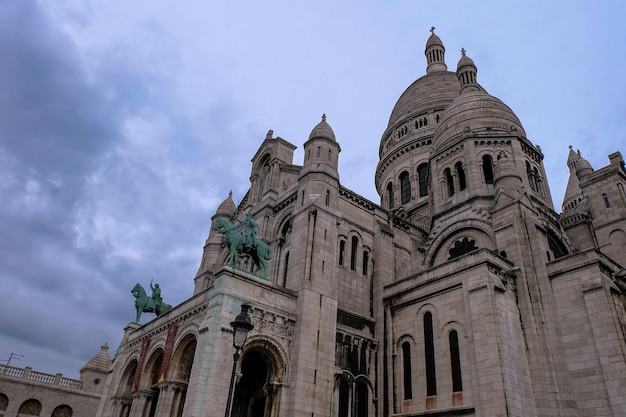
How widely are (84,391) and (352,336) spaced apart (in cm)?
3331

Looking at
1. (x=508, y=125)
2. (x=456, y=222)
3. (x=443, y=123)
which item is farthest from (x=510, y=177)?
(x=443, y=123)

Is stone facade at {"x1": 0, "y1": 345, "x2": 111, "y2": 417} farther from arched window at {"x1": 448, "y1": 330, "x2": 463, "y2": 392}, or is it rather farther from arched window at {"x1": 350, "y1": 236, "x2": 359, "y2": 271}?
arched window at {"x1": 448, "y1": 330, "x2": 463, "y2": 392}

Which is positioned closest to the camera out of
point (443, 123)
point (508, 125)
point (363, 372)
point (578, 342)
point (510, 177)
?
point (578, 342)

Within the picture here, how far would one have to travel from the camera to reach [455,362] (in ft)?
72.6

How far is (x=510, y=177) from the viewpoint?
1120 inches

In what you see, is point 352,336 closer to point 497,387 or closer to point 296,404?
point 296,404

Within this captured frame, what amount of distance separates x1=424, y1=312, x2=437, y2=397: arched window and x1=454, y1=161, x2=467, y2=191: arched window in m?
12.1

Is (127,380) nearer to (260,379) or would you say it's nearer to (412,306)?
(260,379)

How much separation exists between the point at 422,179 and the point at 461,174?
37.0 feet

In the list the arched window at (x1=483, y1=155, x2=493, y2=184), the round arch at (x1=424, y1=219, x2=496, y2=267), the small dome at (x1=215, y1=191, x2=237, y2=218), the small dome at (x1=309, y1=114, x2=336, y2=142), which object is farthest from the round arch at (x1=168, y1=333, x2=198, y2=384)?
the arched window at (x1=483, y1=155, x2=493, y2=184)

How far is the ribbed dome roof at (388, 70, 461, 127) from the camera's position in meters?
50.3

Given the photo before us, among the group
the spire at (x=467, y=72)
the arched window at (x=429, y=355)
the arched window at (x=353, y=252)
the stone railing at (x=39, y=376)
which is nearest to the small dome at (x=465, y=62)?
the spire at (x=467, y=72)

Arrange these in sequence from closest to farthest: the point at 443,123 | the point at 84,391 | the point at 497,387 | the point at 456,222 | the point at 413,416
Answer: the point at 497,387 < the point at 413,416 < the point at 456,222 < the point at 443,123 < the point at 84,391

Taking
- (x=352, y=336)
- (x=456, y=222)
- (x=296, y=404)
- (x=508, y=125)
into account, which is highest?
(x=508, y=125)
